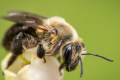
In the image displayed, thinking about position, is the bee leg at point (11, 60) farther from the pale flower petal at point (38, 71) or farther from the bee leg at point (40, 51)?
the bee leg at point (40, 51)

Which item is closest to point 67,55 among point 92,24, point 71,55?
point 71,55

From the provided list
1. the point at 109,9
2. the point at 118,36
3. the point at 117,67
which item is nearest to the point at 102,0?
the point at 109,9

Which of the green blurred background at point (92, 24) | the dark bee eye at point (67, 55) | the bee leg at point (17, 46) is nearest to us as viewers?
the dark bee eye at point (67, 55)

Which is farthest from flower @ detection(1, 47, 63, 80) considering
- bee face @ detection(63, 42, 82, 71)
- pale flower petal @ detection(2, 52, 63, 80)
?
bee face @ detection(63, 42, 82, 71)

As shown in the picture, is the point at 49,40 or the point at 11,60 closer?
the point at 49,40

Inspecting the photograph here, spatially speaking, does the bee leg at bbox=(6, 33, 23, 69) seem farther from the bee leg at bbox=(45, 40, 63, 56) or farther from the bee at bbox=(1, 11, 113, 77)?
the bee leg at bbox=(45, 40, 63, 56)

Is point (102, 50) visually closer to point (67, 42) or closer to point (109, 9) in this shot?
point (109, 9)

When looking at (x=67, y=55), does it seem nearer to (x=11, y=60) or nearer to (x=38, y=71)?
(x=38, y=71)

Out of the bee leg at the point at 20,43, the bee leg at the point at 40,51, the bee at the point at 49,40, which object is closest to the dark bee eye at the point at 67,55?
the bee at the point at 49,40
